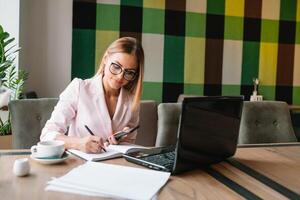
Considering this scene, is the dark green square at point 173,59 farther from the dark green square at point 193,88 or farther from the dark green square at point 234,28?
the dark green square at point 234,28

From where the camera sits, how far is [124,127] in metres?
1.64

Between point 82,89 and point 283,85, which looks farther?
point 283,85

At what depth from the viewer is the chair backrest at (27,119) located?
5.71 ft

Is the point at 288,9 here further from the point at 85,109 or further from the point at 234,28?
the point at 85,109

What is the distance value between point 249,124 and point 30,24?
2.18 metres

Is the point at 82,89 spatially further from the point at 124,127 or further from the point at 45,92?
the point at 45,92

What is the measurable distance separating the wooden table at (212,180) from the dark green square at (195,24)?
240cm

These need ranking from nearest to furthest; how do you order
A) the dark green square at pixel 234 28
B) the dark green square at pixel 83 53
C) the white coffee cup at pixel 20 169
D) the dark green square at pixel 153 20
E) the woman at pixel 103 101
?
the white coffee cup at pixel 20 169, the woman at pixel 103 101, the dark green square at pixel 83 53, the dark green square at pixel 153 20, the dark green square at pixel 234 28

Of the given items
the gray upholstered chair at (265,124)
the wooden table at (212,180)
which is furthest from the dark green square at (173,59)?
the wooden table at (212,180)

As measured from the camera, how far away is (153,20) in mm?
3469

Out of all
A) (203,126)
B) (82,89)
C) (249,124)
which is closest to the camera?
(203,126)

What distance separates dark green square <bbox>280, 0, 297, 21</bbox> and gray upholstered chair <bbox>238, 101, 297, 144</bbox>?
6.86ft

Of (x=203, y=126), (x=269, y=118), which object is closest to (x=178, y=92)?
(x=269, y=118)

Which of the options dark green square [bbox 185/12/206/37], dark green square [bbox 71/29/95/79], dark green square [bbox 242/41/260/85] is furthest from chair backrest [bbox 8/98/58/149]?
dark green square [bbox 242/41/260/85]
